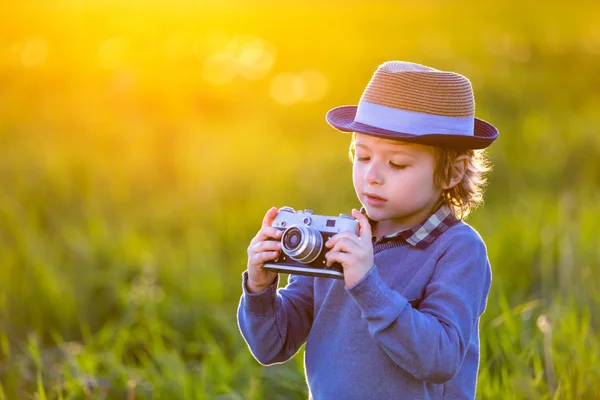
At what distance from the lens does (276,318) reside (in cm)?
254

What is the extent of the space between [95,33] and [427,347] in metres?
9.09

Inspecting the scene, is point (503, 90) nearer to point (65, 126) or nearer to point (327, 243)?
point (65, 126)

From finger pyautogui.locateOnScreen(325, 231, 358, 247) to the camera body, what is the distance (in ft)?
0.07

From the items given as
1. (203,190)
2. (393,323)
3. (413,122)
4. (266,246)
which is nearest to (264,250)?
(266,246)

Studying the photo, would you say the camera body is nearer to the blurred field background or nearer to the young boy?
the young boy

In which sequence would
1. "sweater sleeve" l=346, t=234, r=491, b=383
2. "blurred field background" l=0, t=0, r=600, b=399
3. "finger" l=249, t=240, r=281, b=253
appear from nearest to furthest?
"sweater sleeve" l=346, t=234, r=491, b=383
"finger" l=249, t=240, r=281, b=253
"blurred field background" l=0, t=0, r=600, b=399

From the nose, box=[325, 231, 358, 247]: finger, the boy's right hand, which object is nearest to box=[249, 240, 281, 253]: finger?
the boy's right hand

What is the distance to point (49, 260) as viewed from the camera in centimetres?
496

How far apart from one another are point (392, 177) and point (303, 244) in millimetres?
302

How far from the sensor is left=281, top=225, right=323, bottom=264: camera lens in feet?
7.27

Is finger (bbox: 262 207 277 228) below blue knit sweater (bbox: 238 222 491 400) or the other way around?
the other way around

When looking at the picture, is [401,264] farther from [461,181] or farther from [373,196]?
[461,181]

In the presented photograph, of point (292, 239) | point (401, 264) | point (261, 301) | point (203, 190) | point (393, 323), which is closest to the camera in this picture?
point (393, 323)

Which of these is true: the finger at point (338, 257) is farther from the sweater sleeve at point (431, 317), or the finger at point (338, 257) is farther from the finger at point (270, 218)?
the finger at point (270, 218)
